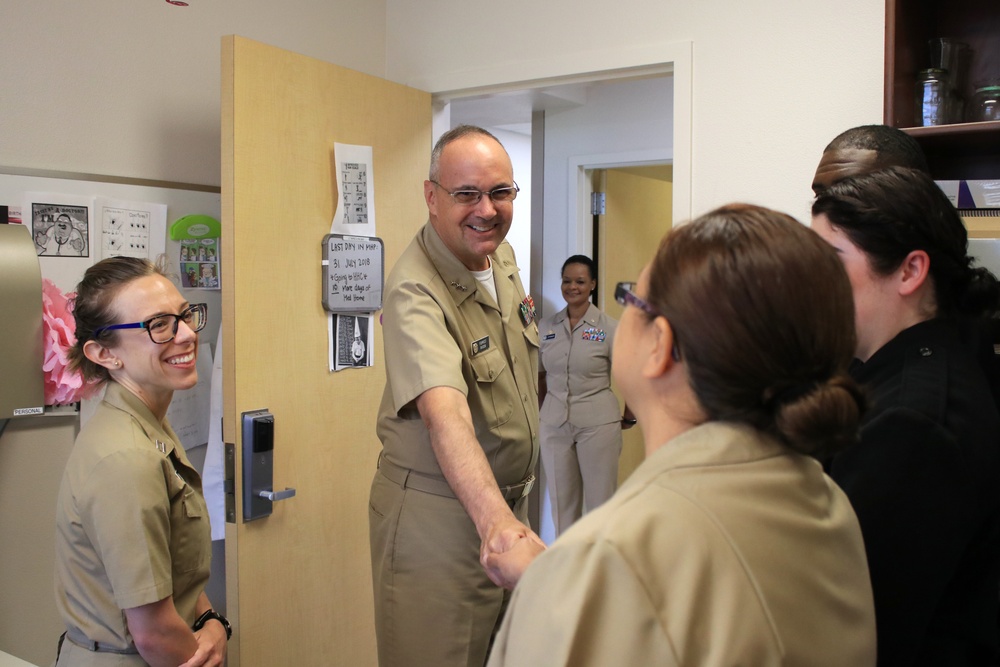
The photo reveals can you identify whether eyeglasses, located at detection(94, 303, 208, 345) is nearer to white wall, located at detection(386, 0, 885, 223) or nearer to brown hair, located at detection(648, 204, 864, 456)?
brown hair, located at detection(648, 204, 864, 456)

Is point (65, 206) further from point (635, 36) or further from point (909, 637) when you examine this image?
point (909, 637)

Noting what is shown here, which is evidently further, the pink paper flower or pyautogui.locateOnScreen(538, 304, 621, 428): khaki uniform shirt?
pyautogui.locateOnScreen(538, 304, 621, 428): khaki uniform shirt

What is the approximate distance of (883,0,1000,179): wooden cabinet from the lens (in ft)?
6.23

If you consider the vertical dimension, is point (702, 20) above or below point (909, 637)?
above

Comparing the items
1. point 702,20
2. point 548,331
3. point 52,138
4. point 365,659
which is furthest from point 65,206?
point 548,331

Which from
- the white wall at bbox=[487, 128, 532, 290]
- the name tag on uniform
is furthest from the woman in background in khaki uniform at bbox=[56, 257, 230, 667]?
the white wall at bbox=[487, 128, 532, 290]

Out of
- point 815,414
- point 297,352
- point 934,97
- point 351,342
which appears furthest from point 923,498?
point 351,342

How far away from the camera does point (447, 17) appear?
286cm

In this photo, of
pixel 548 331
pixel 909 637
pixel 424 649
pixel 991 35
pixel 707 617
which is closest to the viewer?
pixel 707 617

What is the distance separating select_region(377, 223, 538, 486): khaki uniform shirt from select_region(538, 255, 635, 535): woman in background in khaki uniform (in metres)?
2.33

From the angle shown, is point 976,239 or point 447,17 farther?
point 447,17

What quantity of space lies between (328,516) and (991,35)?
7.22ft

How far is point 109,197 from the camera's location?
7.25 feet

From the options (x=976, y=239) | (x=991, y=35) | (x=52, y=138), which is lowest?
(x=976, y=239)
